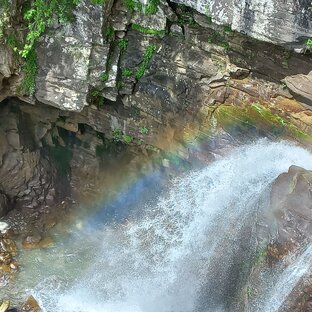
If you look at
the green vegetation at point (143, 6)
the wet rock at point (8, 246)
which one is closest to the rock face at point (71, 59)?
the green vegetation at point (143, 6)

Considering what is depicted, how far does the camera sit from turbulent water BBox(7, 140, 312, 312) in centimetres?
918

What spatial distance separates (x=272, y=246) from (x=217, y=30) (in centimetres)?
404

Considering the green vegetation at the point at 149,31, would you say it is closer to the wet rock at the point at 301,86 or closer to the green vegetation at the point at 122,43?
the green vegetation at the point at 122,43

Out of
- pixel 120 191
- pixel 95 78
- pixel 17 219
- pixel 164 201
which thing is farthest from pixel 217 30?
pixel 17 219

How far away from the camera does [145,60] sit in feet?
34.0

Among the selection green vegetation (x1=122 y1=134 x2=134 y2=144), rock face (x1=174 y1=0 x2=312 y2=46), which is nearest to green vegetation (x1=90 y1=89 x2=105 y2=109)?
green vegetation (x1=122 y1=134 x2=134 y2=144)

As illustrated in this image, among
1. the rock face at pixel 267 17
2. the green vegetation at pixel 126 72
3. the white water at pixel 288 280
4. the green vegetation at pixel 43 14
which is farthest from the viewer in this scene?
the green vegetation at pixel 126 72

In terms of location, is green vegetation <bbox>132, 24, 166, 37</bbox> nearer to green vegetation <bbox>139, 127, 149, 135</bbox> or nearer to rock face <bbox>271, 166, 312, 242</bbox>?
green vegetation <bbox>139, 127, 149, 135</bbox>

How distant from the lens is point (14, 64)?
10320 millimetres

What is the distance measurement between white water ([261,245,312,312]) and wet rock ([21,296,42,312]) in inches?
178

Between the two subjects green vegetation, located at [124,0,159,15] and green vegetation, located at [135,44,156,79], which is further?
green vegetation, located at [135,44,156,79]

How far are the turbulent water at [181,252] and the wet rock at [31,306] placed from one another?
0.13 metres

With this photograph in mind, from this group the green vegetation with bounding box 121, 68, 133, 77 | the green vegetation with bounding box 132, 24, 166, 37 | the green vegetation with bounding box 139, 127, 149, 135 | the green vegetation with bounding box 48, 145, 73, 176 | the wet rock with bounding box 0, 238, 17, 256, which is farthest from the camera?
the green vegetation with bounding box 48, 145, 73, 176

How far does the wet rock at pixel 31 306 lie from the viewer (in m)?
9.93
